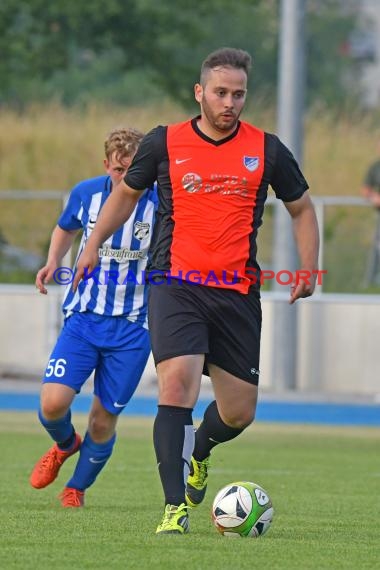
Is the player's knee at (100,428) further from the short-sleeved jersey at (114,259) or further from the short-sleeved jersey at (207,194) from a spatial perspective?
the short-sleeved jersey at (207,194)

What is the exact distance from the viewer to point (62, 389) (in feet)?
26.2

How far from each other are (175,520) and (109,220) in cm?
144

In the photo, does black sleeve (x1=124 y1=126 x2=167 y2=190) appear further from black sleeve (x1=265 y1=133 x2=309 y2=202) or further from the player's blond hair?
the player's blond hair

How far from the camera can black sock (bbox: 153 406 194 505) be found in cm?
651

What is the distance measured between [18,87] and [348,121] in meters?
7.27

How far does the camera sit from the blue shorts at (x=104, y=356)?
8047 mm

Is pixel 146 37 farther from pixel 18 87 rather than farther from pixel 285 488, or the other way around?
pixel 285 488

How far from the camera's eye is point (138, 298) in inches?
324

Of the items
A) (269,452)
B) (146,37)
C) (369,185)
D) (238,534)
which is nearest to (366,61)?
(146,37)

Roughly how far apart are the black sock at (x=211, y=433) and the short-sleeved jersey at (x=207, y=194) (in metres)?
0.82

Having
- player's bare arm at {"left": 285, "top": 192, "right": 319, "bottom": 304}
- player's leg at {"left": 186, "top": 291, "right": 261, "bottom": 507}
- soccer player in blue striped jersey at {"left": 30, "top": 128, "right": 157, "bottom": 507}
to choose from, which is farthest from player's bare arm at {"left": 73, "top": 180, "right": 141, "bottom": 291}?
soccer player in blue striped jersey at {"left": 30, "top": 128, "right": 157, "bottom": 507}

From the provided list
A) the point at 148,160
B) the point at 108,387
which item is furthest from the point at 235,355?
the point at 108,387

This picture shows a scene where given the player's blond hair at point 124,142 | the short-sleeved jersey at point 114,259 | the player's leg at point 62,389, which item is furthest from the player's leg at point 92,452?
the player's blond hair at point 124,142

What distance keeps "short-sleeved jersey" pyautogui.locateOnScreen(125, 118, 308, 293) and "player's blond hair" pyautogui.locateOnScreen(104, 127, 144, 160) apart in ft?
3.62
